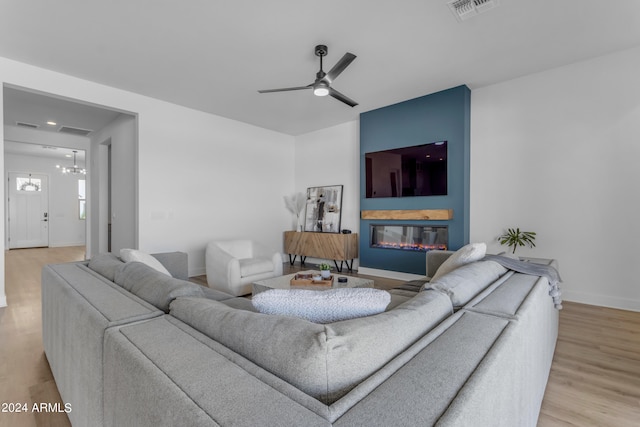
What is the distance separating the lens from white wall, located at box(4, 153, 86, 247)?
8742 mm

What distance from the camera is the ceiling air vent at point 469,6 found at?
2508 millimetres

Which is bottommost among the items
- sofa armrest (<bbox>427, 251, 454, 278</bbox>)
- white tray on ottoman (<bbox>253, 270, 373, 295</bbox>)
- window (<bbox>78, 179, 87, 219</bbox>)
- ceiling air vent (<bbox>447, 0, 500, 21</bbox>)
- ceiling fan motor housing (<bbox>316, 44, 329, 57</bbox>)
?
white tray on ottoman (<bbox>253, 270, 373, 295</bbox>)

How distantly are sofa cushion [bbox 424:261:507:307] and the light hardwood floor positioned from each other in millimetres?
795

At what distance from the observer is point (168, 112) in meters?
4.74

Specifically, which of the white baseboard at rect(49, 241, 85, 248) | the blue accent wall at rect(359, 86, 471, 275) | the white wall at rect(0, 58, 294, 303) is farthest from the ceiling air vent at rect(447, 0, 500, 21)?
the white baseboard at rect(49, 241, 85, 248)

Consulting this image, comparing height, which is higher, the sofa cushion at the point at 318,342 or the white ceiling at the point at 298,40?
the white ceiling at the point at 298,40

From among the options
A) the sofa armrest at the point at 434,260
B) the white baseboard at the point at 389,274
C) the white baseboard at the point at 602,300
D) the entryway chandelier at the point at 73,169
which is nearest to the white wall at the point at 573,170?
the white baseboard at the point at 602,300

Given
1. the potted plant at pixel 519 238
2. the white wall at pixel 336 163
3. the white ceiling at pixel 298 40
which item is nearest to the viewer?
the white ceiling at pixel 298 40

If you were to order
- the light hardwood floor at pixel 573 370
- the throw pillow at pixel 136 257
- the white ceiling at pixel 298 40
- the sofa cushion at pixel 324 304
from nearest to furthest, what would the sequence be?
the sofa cushion at pixel 324 304 → the light hardwood floor at pixel 573 370 → the throw pillow at pixel 136 257 → the white ceiling at pixel 298 40

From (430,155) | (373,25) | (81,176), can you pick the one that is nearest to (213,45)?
(373,25)

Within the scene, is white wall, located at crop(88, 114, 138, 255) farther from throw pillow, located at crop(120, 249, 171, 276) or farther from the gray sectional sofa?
the gray sectional sofa

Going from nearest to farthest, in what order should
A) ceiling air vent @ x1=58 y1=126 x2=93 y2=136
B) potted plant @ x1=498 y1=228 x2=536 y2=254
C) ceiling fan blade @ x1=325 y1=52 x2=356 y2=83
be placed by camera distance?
1. ceiling fan blade @ x1=325 y1=52 x2=356 y2=83
2. potted plant @ x1=498 y1=228 x2=536 y2=254
3. ceiling air vent @ x1=58 y1=126 x2=93 y2=136

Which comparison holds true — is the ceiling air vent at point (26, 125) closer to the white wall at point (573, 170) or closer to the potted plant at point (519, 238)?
the white wall at point (573, 170)

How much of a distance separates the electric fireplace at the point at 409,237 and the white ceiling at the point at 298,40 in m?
2.03
